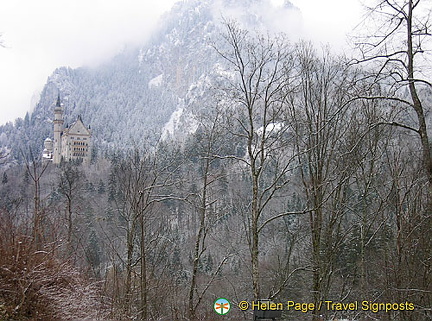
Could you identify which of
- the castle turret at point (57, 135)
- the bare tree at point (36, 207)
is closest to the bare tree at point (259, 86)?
the bare tree at point (36, 207)

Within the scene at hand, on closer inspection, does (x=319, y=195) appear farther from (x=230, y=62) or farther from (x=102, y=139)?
(x=102, y=139)

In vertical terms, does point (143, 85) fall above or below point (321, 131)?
above

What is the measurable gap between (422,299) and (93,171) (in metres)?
76.1

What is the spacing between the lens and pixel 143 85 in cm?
17775

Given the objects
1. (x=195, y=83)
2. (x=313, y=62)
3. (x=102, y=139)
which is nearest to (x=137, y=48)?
(x=195, y=83)

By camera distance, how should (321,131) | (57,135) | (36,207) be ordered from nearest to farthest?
(321,131), (36,207), (57,135)

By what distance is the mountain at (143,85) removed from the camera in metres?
142

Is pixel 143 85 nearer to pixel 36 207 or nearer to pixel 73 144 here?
pixel 73 144

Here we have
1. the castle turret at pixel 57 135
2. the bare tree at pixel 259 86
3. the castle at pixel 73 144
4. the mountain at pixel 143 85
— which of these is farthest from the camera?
the mountain at pixel 143 85

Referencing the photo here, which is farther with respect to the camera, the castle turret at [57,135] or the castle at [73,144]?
the castle turret at [57,135]

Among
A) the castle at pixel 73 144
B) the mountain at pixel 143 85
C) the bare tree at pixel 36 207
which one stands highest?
the mountain at pixel 143 85

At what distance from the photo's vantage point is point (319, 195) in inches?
401

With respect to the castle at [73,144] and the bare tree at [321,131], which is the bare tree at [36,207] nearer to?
the bare tree at [321,131]

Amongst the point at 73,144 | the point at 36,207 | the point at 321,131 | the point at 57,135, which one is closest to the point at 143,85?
the point at 57,135
